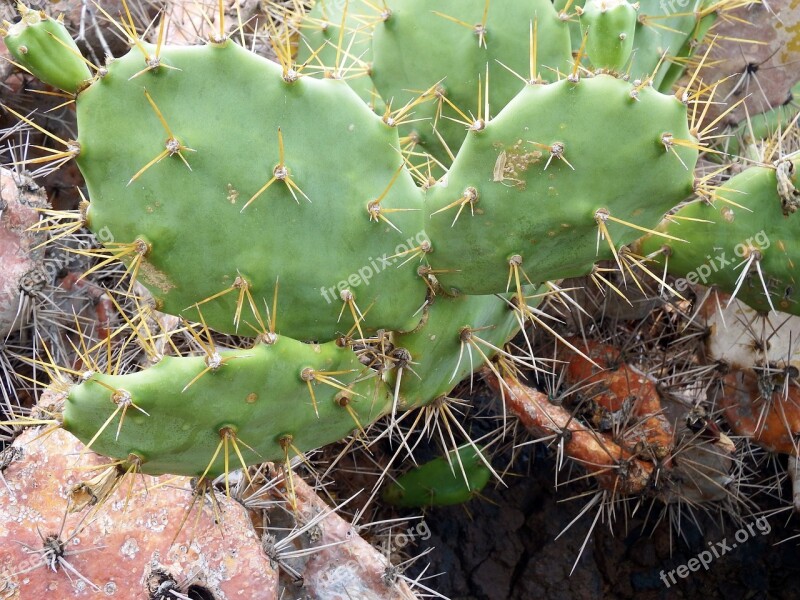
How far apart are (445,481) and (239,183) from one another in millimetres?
1187

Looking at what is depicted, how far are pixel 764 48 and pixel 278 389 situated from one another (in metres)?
2.28

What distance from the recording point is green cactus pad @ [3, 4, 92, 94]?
134cm

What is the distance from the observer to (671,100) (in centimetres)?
138

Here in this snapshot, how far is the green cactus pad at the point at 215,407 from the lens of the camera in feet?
4.19

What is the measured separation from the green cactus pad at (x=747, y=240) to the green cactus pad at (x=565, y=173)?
394 millimetres

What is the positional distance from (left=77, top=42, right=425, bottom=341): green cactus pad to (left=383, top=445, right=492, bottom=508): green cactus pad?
90 cm

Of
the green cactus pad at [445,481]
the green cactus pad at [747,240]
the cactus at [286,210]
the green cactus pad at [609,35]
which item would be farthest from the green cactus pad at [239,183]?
the green cactus pad at [445,481]

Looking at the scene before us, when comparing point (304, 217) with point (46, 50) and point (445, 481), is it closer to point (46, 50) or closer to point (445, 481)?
point (46, 50)

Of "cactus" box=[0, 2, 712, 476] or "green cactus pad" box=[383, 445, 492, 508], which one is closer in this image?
"cactus" box=[0, 2, 712, 476]

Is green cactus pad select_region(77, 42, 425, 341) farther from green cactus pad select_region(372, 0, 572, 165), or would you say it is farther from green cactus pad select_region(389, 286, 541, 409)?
green cactus pad select_region(372, 0, 572, 165)

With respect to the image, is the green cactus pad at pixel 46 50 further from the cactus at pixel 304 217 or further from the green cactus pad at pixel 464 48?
the green cactus pad at pixel 464 48

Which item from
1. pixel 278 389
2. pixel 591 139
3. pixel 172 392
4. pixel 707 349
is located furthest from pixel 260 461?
pixel 707 349

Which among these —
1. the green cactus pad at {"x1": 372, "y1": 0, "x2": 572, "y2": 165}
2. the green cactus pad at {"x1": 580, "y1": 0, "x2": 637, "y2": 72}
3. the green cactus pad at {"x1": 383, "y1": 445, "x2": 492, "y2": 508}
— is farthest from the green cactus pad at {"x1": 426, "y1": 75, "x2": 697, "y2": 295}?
the green cactus pad at {"x1": 383, "y1": 445, "x2": 492, "y2": 508}

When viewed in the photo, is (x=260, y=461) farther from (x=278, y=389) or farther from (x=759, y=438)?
(x=759, y=438)
